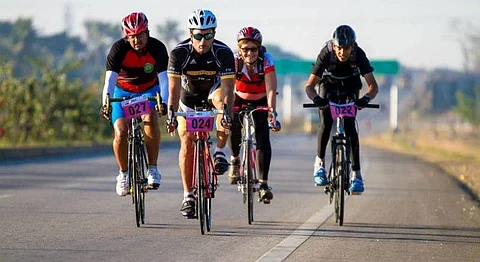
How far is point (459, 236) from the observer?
10773 millimetres

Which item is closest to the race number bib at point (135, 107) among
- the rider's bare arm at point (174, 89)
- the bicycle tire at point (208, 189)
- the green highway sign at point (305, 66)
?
the rider's bare arm at point (174, 89)

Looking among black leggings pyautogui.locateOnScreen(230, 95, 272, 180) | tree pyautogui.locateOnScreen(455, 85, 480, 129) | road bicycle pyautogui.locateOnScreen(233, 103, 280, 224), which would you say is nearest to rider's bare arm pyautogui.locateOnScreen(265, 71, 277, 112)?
road bicycle pyautogui.locateOnScreen(233, 103, 280, 224)

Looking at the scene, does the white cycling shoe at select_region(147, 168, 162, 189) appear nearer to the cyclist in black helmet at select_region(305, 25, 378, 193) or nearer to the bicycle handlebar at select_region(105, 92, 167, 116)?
the bicycle handlebar at select_region(105, 92, 167, 116)

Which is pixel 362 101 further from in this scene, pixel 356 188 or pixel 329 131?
pixel 356 188

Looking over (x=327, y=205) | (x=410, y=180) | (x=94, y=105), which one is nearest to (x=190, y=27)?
(x=327, y=205)

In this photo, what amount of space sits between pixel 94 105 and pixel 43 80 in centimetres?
433

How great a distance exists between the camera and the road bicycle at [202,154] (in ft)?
33.3

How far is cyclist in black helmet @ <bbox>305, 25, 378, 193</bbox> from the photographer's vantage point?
38.2 feet

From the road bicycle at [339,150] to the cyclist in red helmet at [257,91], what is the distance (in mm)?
481

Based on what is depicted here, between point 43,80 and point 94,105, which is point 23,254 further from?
point 94,105

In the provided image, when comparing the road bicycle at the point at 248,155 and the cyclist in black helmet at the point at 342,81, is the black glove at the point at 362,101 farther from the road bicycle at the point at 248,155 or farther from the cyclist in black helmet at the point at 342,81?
the road bicycle at the point at 248,155

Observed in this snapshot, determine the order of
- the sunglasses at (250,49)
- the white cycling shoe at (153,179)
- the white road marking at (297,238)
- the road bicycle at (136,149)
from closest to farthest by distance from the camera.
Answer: the white road marking at (297,238)
the road bicycle at (136,149)
the white cycling shoe at (153,179)
the sunglasses at (250,49)

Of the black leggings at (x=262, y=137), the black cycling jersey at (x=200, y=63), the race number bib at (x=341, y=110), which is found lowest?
the black leggings at (x=262, y=137)

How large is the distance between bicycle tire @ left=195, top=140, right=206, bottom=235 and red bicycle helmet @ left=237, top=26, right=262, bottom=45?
166 centimetres
